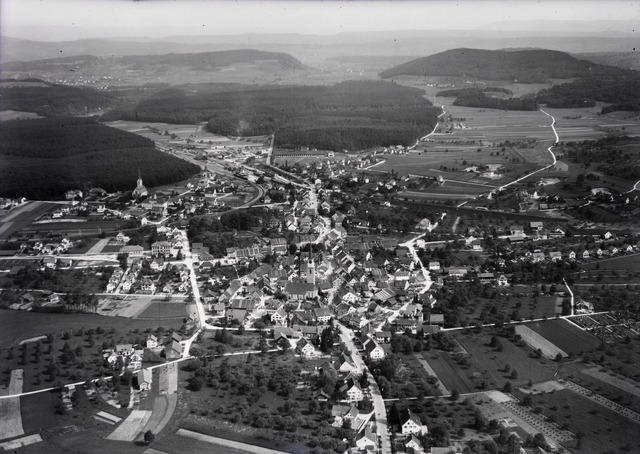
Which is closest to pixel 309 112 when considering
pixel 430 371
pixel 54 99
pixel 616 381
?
pixel 54 99

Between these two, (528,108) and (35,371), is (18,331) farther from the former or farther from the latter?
(528,108)

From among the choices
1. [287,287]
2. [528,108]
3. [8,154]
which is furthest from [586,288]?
[528,108]

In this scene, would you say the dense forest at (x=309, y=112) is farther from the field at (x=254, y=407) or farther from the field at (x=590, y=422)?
the field at (x=590, y=422)

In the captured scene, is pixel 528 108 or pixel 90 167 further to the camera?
pixel 528 108

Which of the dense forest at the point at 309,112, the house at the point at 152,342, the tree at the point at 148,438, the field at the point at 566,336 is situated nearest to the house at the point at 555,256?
the field at the point at 566,336

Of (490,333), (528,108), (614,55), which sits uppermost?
(614,55)

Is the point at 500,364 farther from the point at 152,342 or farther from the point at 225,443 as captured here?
the point at 152,342

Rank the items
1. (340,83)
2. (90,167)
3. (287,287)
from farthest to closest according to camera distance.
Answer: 1. (340,83)
2. (90,167)
3. (287,287)
